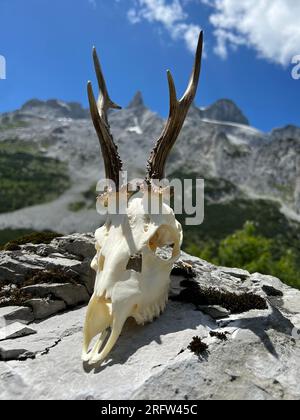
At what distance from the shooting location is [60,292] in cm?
1280

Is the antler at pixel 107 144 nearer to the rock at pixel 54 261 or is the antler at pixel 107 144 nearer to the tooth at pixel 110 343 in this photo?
the tooth at pixel 110 343

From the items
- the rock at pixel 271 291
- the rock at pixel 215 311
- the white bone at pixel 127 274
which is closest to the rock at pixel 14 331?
the white bone at pixel 127 274

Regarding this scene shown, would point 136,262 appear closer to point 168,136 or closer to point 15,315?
point 15,315

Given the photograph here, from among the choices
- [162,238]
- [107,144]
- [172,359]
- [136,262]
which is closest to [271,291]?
[136,262]

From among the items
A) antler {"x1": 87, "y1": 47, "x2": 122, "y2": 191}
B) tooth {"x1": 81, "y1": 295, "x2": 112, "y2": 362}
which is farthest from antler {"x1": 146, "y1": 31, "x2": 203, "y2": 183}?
tooth {"x1": 81, "y1": 295, "x2": 112, "y2": 362}

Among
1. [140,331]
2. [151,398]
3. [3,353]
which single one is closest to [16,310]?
[3,353]

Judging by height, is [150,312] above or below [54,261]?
below

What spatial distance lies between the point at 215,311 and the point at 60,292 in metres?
4.91

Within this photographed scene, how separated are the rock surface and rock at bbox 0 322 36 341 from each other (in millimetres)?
274

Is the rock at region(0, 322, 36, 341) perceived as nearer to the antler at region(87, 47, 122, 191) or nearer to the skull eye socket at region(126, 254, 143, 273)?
the skull eye socket at region(126, 254, 143, 273)

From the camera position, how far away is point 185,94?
11234mm
